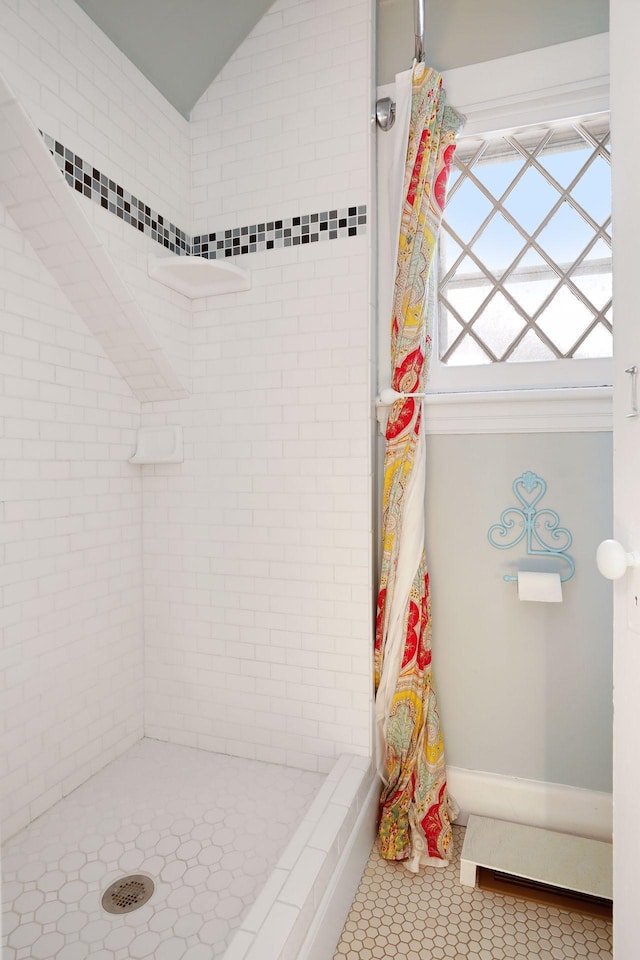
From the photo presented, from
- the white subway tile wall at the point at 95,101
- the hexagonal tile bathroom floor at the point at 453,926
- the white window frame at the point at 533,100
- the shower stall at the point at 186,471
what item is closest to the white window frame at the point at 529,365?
the white window frame at the point at 533,100

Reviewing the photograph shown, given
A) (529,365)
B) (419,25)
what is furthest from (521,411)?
(419,25)

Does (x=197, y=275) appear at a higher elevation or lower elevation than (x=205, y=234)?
lower

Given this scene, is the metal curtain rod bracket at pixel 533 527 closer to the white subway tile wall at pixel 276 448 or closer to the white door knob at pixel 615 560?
the white subway tile wall at pixel 276 448

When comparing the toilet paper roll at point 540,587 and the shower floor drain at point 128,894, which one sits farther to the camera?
the toilet paper roll at point 540,587

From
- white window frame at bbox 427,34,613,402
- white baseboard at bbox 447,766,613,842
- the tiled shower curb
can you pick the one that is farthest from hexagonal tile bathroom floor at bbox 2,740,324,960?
white window frame at bbox 427,34,613,402

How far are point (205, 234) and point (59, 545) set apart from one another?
115 cm

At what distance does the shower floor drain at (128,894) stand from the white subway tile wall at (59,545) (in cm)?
37

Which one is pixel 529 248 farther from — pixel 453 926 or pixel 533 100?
pixel 453 926

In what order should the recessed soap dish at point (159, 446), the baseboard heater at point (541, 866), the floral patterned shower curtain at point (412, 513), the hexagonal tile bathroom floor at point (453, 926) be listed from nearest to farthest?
1. the hexagonal tile bathroom floor at point (453, 926)
2. the baseboard heater at point (541, 866)
3. the floral patterned shower curtain at point (412, 513)
4. the recessed soap dish at point (159, 446)

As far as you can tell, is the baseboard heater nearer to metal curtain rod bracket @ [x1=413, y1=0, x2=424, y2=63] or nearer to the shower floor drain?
the shower floor drain

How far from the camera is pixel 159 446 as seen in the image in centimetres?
196

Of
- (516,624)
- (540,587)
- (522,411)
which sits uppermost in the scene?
(522,411)

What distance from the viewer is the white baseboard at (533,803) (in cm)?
169

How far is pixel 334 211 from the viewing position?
5.87 feet
